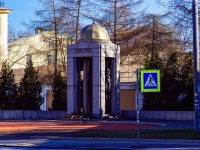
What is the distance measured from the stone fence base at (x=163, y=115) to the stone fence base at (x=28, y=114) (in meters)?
5.86

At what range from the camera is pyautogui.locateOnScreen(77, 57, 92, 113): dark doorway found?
135ft

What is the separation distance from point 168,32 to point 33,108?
47.5 ft

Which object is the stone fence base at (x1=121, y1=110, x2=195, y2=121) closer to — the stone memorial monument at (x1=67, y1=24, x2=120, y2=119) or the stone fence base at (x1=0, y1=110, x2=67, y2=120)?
the stone memorial monument at (x1=67, y1=24, x2=120, y2=119)

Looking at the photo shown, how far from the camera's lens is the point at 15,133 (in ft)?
91.1

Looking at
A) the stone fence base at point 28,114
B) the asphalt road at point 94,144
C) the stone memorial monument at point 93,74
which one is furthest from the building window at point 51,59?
the asphalt road at point 94,144

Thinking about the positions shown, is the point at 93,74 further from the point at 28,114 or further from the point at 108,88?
the point at 28,114

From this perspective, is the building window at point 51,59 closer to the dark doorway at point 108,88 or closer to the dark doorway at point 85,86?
the dark doorway at point 85,86

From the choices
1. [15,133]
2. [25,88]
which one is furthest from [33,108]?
[15,133]

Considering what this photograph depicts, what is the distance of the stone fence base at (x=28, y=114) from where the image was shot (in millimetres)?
44531

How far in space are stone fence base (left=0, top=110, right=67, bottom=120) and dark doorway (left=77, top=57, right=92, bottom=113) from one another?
141 inches

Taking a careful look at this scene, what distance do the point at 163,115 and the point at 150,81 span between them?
21.7 m

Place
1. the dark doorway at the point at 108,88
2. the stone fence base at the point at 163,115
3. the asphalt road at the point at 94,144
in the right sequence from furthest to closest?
the dark doorway at the point at 108,88 < the stone fence base at the point at 163,115 < the asphalt road at the point at 94,144

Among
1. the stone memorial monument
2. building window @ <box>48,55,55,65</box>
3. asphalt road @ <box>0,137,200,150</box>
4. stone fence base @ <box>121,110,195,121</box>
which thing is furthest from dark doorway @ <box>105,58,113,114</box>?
asphalt road @ <box>0,137,200,150</box>

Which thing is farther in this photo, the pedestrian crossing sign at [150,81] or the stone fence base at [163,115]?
the stone fence base at [163,115]
